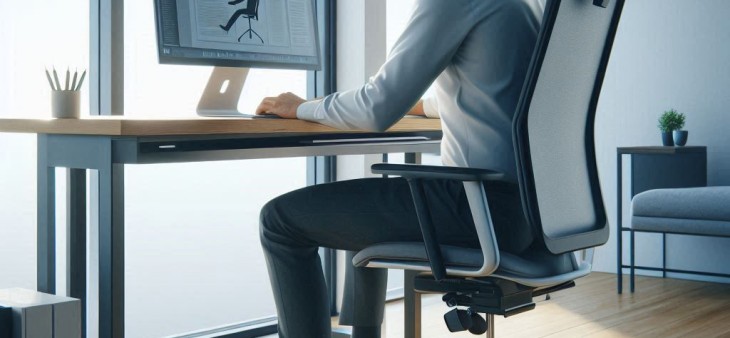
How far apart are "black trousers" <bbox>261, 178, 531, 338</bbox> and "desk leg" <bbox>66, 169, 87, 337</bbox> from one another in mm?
542

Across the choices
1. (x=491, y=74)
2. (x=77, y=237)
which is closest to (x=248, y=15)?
(x=77, y=237)

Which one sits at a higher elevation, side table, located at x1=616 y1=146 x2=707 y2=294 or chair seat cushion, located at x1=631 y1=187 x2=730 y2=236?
side table, located at x1=616 y1=146 x2=707 y2=294

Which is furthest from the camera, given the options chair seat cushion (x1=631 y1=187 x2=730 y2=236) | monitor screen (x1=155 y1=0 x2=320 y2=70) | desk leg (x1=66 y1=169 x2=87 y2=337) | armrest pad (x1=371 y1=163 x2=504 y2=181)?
chair seat cushion (x1=631 y1=187 x2=730 y2=236)

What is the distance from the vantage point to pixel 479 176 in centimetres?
171

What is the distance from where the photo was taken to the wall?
472cm

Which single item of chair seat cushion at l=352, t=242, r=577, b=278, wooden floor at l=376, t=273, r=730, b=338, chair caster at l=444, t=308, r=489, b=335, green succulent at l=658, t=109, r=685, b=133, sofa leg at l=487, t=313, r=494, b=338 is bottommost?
wooden floor at l=376, t=273, r=730, b=338

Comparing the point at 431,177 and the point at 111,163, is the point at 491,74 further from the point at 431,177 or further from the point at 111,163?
the point at 111,163

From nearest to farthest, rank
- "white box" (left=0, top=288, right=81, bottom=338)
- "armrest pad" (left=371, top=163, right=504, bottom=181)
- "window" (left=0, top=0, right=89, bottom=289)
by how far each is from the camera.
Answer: "armrest pad" (left=371, top=163, right=504, bottom=181)
"white box" (left=0, top=288, right=81, bottom=338)
"window" (left=0, top=0, right=89, bottom=289)

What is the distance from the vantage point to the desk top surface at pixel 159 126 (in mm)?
1879

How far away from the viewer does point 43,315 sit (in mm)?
2092

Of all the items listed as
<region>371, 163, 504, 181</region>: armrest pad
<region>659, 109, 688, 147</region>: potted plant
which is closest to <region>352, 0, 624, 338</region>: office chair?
<region>371, 163, 504, 181</region>: armrest pad

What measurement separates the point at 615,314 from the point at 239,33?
2116 mm

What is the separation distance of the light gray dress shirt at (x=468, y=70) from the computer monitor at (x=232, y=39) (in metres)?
0.69

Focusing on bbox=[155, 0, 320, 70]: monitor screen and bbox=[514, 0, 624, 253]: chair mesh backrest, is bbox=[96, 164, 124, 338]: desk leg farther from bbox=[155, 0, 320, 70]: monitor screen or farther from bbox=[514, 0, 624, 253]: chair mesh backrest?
bbox=[514, 0, 624, 253]: chair mesh backrest
